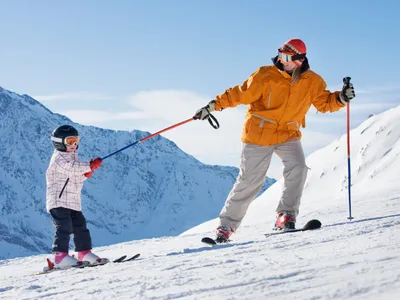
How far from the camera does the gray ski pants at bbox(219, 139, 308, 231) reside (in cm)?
579

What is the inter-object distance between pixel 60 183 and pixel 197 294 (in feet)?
9.75

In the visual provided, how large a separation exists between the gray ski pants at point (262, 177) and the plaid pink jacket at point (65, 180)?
147 centimetres

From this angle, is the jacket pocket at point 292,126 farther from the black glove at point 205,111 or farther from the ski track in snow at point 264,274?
the ski track in snow at point 264,274

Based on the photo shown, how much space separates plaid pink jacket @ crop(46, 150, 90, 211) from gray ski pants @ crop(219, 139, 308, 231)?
1472 millimetres

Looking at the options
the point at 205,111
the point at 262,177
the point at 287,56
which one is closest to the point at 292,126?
the point at 262,177

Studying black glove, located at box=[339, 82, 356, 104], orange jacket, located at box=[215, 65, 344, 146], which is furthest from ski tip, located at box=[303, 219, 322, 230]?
black glove, located at box=[339, 82, 356, 104]

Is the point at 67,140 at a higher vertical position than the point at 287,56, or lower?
A: lower

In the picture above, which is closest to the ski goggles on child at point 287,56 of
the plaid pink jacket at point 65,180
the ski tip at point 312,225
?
the ski tip at point 312,225

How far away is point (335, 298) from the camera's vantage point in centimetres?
236

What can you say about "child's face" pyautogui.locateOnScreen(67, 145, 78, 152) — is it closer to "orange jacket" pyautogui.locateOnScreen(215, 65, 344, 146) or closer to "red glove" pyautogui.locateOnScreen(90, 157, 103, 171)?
"red glove" pyautogui.locateOnScreen(90, 157, 103, 171)

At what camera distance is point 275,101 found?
5672mm

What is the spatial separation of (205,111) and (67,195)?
156 cm

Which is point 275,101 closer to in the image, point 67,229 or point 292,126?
point 292,126

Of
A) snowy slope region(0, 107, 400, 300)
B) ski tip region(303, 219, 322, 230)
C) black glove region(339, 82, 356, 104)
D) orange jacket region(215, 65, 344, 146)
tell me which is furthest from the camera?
black glove region(339, 82, 356, 104)
